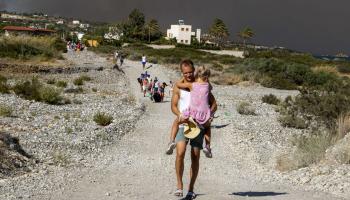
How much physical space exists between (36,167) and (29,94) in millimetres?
15731

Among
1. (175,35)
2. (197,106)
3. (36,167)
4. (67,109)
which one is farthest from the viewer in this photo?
A: (175,35)

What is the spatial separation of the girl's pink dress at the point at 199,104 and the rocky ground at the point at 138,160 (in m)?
1.54

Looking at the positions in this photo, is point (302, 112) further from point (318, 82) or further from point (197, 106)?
point (318, 82)

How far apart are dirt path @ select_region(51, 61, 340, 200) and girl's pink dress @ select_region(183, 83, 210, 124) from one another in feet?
4.81

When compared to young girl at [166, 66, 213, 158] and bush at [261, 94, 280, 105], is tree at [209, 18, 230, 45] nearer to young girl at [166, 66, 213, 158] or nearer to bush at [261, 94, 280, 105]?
bush at [261, 94, 280, 105]

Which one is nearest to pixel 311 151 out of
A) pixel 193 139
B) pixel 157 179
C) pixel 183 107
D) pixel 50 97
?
pixel 157 179

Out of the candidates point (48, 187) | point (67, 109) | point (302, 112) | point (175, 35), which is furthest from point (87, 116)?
point (175, 35)

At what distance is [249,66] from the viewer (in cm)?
5653

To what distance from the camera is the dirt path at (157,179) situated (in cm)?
908

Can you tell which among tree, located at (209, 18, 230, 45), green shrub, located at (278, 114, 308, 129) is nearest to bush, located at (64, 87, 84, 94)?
green shrub, located at (278, 114, 308, 129)

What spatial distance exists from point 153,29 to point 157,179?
139358 millimetres

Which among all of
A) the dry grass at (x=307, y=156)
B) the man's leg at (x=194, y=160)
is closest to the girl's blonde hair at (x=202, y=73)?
the man's leg at (x=194, y=160)

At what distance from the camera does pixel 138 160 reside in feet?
42.7

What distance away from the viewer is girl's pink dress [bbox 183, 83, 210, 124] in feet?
25.7
